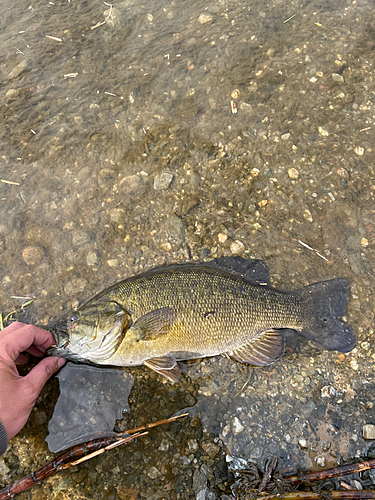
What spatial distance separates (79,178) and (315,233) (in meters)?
3.04

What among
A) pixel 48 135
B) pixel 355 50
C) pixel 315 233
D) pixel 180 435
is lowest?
pixel 180 435

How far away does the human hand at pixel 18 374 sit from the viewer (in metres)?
3.20

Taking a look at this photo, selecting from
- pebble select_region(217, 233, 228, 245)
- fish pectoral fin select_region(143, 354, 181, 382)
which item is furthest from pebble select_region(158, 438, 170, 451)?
pebble select_region(217, 233, 228, 245)

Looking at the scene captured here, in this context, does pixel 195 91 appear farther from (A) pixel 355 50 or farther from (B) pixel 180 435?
(B) pixel 180 435

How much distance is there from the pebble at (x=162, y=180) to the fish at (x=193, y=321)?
1.16m

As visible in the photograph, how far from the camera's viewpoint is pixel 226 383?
12.3 ft

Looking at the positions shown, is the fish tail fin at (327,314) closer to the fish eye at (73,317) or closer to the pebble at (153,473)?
the pebble at (153,473)

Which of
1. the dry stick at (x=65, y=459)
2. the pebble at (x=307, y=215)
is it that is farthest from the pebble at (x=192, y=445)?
the pebble at (x=307, y=215)

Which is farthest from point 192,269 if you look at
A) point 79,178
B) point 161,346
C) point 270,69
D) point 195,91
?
point 270,69

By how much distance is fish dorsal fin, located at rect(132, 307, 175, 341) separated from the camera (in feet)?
11.5

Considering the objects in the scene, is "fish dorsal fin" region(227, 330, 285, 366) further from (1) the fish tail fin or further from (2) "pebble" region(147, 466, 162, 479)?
(2) "pebble" region(147, 466, 162, 479)

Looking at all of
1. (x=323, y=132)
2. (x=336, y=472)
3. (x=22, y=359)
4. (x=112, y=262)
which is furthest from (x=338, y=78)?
(x=22, y=359)

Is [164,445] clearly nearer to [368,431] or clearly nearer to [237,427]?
[237,427]

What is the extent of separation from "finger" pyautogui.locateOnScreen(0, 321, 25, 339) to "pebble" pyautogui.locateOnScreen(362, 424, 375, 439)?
3.66 m
